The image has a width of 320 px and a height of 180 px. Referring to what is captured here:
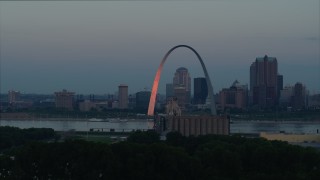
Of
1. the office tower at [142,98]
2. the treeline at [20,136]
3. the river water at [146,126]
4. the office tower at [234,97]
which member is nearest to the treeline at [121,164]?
the treeline at [20,136]

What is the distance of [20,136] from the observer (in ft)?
94.4

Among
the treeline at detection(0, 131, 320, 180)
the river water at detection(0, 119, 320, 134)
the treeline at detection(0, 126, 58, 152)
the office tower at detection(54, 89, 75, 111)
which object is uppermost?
the office tower at detection(54, 89, 75, 111)

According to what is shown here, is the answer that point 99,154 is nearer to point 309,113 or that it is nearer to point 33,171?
point 33,171

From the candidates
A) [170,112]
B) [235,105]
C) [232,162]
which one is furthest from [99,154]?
[235,105]

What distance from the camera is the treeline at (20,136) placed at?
2638 cm

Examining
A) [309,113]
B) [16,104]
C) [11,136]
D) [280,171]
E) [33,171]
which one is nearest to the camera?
[33,171]

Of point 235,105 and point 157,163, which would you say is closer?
point 157,163

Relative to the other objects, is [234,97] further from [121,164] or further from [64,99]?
[121,164]

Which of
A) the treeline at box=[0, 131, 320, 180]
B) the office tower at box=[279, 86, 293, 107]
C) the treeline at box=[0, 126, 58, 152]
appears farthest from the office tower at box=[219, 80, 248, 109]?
the treeline at box=[0, 131, 320, 180]

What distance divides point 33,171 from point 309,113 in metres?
55.1

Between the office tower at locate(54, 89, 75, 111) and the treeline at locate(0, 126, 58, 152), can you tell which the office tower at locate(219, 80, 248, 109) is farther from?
the treeline at locate(0, 126, 58, 152)

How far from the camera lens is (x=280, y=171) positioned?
17.0 meters

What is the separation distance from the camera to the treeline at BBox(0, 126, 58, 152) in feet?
86.6

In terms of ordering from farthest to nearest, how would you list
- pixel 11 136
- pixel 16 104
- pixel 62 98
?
1. pixel 16 104
2. pixel 62 98
3. pixel 11 136
